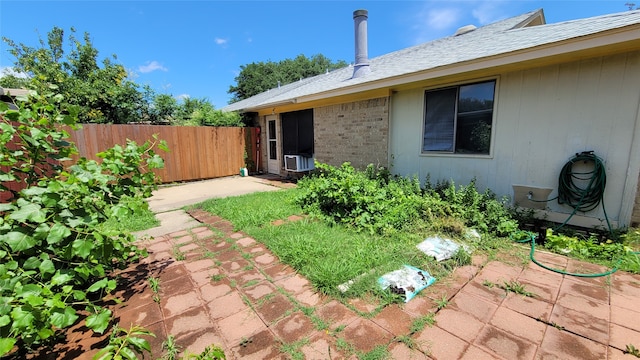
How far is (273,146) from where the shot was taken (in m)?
9.83

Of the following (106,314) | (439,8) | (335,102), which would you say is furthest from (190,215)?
(439,8)

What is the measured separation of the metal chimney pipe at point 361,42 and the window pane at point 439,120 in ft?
9.58

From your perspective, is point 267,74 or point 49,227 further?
point 267,74

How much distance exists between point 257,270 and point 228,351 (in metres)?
1.06

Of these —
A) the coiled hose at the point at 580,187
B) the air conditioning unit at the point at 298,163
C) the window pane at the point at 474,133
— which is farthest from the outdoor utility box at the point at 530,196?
the air conditioning unit at the point at 298,163

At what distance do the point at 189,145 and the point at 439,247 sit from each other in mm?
8246

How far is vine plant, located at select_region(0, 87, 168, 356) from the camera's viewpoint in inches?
52.3

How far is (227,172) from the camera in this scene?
955cm

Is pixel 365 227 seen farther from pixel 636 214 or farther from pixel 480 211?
pixel 636 214

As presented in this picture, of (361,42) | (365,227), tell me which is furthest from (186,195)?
(361,42)

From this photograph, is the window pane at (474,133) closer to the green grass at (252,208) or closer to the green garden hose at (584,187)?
the green garden hose at (584,187)

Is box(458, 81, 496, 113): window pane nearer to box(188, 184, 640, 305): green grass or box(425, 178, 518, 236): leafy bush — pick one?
box(425, 178, 518, 236): leafy bush

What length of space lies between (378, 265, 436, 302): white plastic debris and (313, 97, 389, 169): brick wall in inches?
144

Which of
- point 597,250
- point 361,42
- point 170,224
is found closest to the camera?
point 597,250
